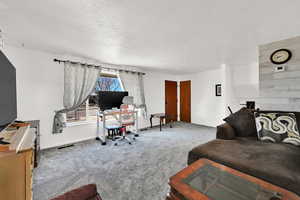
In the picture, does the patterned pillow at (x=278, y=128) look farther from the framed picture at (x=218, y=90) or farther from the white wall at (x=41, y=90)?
the white wall at (x=41, y=90)

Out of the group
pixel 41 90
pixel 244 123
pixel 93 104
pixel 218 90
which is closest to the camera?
pixel 244 123

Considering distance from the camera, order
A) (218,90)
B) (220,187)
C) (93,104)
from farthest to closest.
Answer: (218,90) < (93,104) < (220,187)

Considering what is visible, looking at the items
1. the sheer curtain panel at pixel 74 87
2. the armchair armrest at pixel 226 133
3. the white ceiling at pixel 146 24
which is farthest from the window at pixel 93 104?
the armchair armrest at pixel 226 133

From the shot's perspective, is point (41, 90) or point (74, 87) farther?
point (74, 87)

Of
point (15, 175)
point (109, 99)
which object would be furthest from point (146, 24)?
point (109, 99)

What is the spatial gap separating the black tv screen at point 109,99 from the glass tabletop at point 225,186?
2789mm

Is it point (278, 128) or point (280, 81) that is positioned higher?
point (280, 81)

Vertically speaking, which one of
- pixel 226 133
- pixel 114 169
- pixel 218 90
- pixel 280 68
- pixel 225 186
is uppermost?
pixel 280 68

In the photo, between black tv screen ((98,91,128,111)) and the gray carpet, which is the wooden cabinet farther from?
black tv screen ((98,91,128,111))

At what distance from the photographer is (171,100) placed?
591 cm

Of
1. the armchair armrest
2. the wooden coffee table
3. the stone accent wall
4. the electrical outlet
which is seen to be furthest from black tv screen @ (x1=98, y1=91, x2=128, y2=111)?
the electrical outlet

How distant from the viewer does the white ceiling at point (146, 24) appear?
4.64ft

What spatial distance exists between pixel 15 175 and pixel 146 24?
2120mm

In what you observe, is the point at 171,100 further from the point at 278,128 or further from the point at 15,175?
the point at 15,175
